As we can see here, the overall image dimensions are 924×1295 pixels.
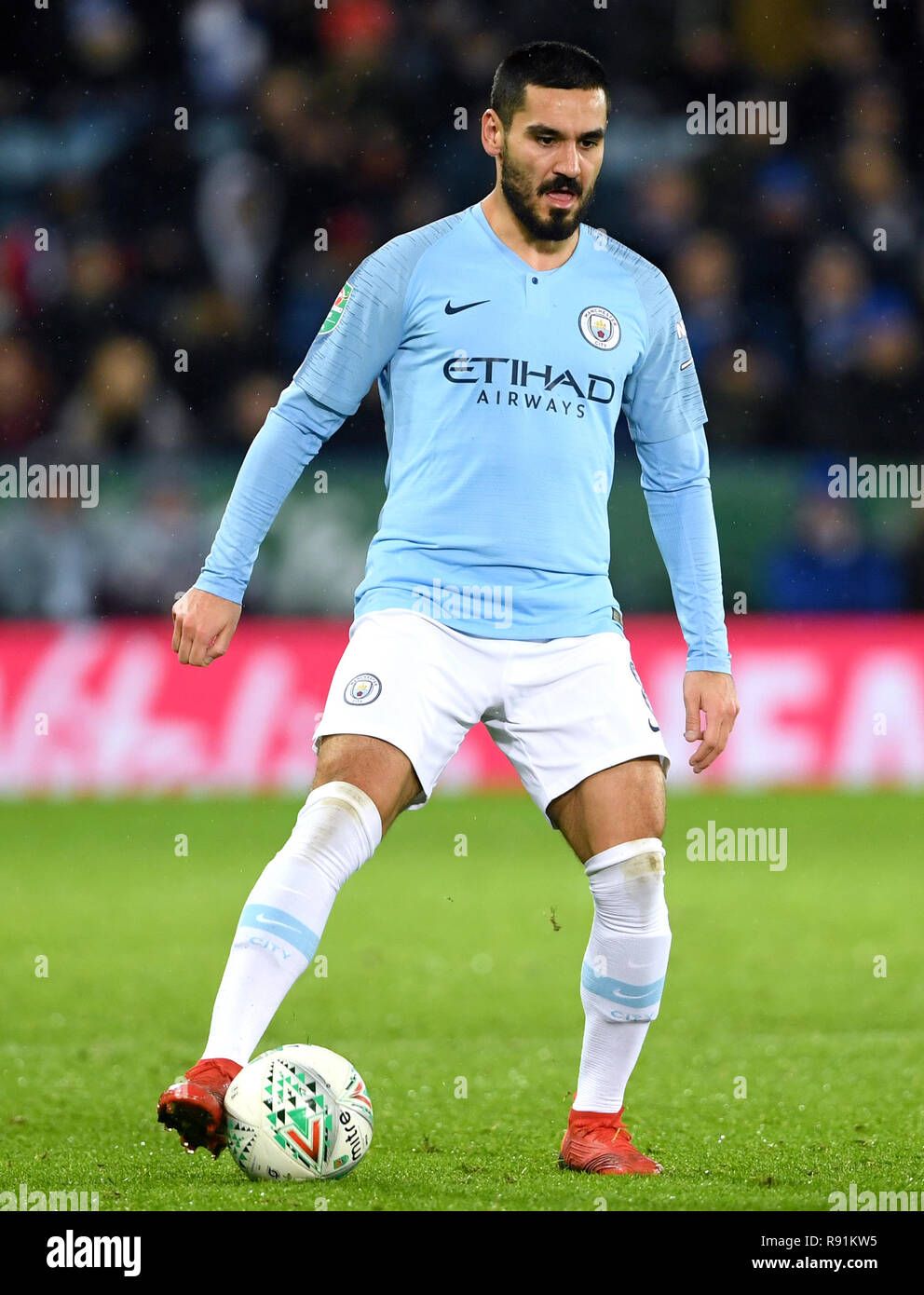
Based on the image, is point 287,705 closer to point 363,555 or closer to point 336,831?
point 363,555

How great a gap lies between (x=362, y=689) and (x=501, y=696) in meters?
0.30

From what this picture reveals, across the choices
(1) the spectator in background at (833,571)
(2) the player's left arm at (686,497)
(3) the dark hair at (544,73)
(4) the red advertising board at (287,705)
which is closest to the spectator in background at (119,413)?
(4) the red advertising board at (287,705)

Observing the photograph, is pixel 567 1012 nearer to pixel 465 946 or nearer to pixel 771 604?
pixel 465 946

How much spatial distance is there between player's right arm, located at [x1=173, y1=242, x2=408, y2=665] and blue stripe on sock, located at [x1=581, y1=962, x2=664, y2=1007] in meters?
1.05

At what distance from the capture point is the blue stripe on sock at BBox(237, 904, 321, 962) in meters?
3.61

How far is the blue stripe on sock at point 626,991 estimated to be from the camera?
4012 mm

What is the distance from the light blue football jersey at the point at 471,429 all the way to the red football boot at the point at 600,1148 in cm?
102

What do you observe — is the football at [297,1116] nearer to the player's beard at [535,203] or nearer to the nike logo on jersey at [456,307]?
the nike logo on jersey at [456,307]

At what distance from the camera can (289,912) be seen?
3.62m

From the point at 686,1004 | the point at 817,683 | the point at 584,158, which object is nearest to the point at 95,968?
the point at 686,1004

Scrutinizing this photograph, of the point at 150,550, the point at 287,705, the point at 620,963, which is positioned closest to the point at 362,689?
the point at 620,963

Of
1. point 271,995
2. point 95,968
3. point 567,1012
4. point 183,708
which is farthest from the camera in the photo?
point 183,708

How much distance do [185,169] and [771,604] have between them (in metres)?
4.75

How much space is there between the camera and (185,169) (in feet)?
41.5
